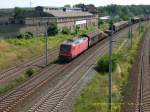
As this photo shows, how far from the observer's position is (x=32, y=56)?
53.9 m

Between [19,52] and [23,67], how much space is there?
11969mm

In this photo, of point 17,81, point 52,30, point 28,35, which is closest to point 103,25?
point 52,30

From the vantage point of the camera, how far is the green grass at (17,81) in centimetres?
3368

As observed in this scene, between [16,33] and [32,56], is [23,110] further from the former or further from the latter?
[16,33]

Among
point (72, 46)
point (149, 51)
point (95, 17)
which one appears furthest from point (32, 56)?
point (95, 17)

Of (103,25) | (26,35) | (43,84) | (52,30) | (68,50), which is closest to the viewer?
(43,84)

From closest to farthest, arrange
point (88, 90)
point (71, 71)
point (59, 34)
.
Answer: point (88, 90), point (71, 71), point (59, 34)

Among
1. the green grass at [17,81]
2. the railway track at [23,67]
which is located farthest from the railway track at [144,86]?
the railway track at [23,67]

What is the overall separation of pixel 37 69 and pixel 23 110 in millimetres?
17226

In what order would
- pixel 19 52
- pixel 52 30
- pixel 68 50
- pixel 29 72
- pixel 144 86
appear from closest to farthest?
pixel 144 86 < pixel 29 72 < pixel 68 50 < pixel 19 52 < pixel 52 30

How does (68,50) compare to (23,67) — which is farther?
(68,50)

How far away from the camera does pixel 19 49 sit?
192 feet

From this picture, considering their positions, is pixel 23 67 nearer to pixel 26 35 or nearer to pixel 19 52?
pixel 19 52

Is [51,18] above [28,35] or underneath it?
above
